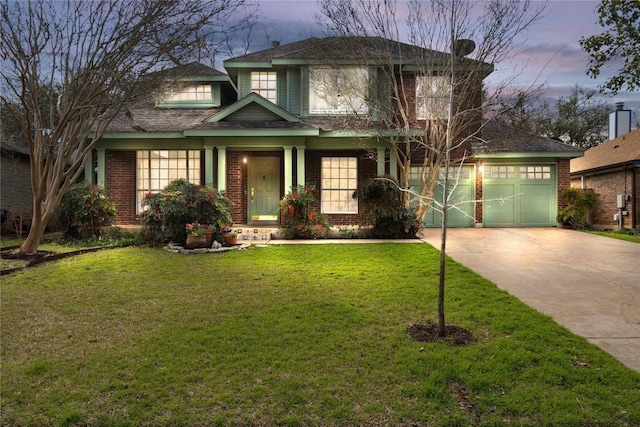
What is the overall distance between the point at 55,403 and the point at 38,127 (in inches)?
313

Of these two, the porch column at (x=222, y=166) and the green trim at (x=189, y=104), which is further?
the green trim at (x=189, y=104)

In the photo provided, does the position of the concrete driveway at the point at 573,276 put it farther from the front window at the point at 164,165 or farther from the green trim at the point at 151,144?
the front window at the point at 164,165

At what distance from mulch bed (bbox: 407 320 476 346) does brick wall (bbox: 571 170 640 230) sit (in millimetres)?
14631

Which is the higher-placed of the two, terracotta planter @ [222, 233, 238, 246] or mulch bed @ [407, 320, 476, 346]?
terracotta planter @ [222, 233, 238, 246]

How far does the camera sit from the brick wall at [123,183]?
13836 millimetres

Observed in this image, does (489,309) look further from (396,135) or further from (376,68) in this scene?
(376,68)

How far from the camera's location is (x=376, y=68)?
44.9 feet

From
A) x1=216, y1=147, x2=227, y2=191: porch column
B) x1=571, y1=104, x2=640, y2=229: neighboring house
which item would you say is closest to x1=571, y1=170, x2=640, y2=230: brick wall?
x1=571, y1=104, x2=640, y2=229: neighboring house

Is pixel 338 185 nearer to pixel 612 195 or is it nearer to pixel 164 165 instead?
pixel 164 165

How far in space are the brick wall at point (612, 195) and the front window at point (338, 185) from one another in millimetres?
10117

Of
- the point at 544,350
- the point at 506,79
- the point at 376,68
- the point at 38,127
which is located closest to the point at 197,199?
the point at 38,127

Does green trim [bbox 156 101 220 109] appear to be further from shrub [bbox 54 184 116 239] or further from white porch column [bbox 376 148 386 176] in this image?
white porch column [bbox 376 148 386 176]

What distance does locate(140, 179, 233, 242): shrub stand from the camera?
33.6 feet

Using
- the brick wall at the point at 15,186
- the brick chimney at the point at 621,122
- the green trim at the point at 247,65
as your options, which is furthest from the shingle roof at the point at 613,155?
the brick wall at the point at 15,186
